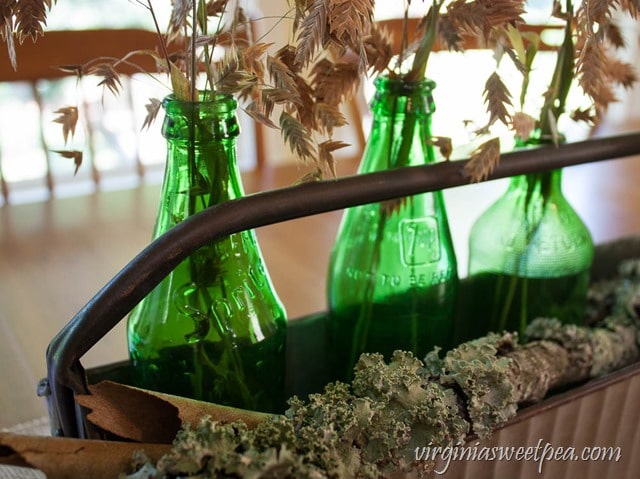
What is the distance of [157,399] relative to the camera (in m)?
0.36

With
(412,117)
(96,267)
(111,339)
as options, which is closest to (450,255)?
(412,117)

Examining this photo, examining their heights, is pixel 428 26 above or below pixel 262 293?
above

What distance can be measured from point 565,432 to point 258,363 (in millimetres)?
196

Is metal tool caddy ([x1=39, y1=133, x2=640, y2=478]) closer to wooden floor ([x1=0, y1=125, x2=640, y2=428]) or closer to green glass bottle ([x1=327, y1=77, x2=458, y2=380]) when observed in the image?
green glass bottle ([x1=327, y1=77, x2=458, y2=380])

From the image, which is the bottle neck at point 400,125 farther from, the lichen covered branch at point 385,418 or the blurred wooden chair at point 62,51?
the blurred wooden chair at point 62,51

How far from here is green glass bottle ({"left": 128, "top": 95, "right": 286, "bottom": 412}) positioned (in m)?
0.41

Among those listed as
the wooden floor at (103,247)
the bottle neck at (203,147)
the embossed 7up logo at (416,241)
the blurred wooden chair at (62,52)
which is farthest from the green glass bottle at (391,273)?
the blurred wooden chair at (62,52)

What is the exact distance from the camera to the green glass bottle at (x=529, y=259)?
0.55 m

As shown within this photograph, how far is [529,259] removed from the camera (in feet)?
1.81

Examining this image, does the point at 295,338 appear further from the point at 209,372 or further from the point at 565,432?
the point at 565,432

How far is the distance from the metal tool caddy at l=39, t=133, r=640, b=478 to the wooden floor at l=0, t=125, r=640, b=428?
0.23 meters

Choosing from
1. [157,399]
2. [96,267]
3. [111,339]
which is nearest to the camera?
[157,399]

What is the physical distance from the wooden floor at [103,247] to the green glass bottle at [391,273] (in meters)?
0.23

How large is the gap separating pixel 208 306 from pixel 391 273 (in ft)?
0.49
